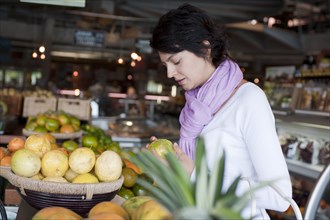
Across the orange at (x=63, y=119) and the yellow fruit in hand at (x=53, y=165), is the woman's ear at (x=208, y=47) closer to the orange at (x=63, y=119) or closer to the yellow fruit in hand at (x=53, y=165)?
the yellow fruit in hand at (x=53, y=165)

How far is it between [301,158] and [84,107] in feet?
8.97

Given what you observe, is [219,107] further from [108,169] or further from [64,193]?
[64,193]

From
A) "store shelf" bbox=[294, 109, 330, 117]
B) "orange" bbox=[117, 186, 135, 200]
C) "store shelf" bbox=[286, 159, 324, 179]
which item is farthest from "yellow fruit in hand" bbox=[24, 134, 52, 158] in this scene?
"store shelf" bbox=[294, 109, 330, 117]

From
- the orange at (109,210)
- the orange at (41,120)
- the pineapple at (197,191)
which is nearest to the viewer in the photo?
the pineapple at (197,191)

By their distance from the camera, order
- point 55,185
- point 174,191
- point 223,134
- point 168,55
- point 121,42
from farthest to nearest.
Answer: point 121,42, point 168,55, point 223,134, point 55,185, point 174,191

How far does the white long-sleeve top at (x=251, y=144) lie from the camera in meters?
1.69

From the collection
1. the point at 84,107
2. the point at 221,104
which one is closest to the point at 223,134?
the point at 221,104

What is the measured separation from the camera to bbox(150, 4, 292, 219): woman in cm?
170

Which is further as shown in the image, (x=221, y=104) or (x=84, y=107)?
(x=84, y=107)

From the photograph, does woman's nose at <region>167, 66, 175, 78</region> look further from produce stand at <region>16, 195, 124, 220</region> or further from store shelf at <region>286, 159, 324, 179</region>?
store shelf at <region>286, 159, 324, 179</region>

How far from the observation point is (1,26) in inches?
582

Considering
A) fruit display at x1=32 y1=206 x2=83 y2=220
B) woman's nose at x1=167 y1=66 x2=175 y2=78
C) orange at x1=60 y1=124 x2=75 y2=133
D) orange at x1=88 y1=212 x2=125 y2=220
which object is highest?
woman's nose at x1=167 y1=66 x2=175 y2=78

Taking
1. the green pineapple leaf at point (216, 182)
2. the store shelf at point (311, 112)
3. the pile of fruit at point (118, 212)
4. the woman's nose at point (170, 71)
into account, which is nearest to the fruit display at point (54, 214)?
the pile of fruit at point (118, 212)

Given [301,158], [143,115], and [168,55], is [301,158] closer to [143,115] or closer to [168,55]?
[168,55]
